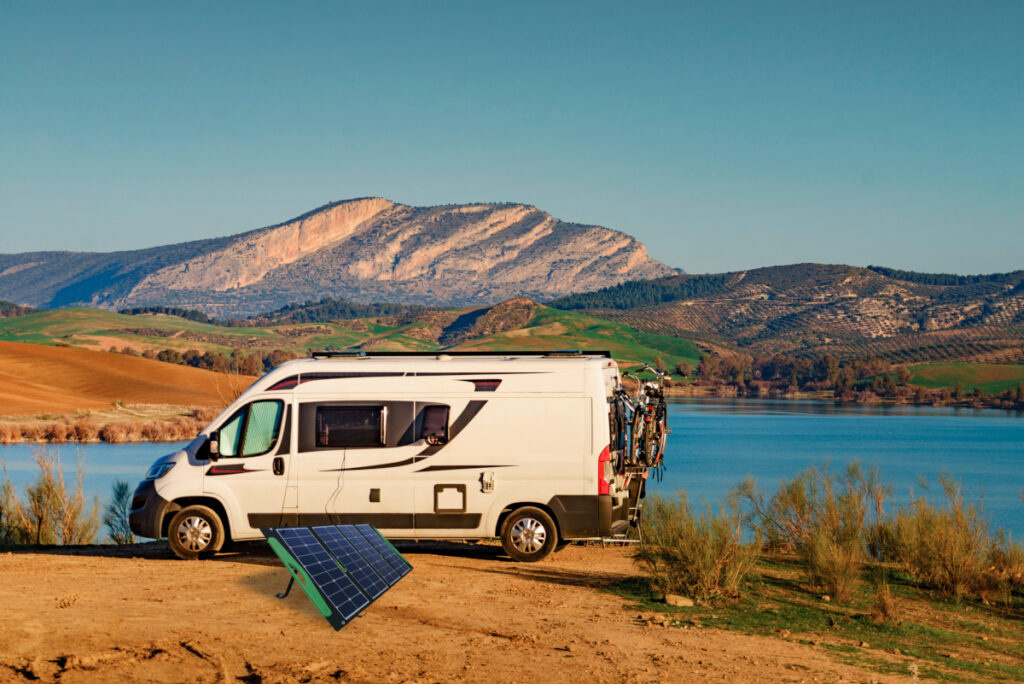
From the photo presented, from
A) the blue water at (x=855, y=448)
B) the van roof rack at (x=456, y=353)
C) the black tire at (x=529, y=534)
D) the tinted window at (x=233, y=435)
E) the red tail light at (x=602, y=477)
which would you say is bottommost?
the blue water at (x=855, y=448)

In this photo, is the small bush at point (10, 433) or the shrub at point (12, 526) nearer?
the shrub at point (12, 526)

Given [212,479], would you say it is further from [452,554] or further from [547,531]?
[547,531]

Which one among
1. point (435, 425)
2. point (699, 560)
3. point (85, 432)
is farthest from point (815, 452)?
point (699, 560)

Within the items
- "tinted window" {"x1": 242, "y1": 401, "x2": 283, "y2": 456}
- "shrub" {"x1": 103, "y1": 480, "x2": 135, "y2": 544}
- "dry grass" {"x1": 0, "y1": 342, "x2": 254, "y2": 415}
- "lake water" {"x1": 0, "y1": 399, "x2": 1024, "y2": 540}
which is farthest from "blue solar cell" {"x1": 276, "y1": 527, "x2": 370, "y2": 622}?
"dry grass" {"x1": 0, "y1": 342, "x2": 254, "y2": 415}

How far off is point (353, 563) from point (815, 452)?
5655 cm

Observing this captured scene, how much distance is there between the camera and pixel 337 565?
884 centimetres

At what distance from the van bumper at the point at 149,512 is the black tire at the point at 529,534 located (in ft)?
14.0

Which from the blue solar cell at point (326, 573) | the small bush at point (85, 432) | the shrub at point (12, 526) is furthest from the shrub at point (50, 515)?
the small bush at point (85, 432)

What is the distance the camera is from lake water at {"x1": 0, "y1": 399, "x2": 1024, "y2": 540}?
38938 mm

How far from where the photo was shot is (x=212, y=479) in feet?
41.3

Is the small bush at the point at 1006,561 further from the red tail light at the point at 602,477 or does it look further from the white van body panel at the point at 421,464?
the white van body panel at the point at 421,464

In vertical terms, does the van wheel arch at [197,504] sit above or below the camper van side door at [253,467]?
below

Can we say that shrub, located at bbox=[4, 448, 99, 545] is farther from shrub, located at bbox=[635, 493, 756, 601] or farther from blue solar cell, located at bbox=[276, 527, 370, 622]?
shrub, located at bbox=[635, 493, 756, 601]

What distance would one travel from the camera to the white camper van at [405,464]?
492 inches
